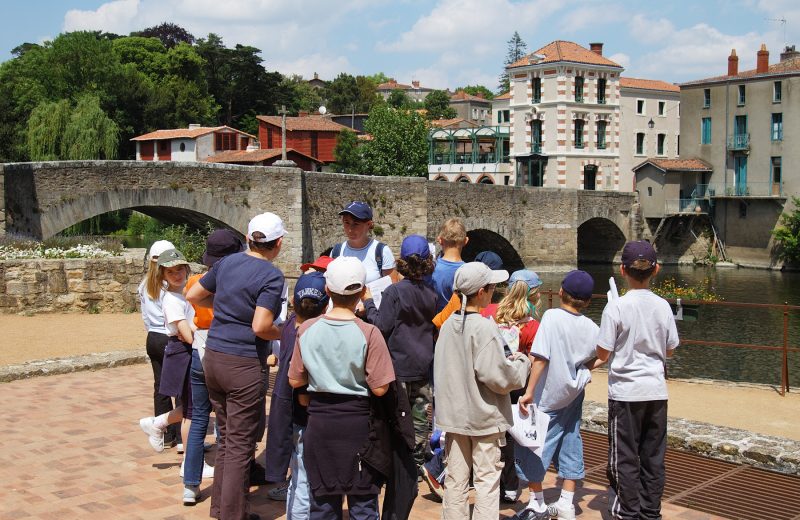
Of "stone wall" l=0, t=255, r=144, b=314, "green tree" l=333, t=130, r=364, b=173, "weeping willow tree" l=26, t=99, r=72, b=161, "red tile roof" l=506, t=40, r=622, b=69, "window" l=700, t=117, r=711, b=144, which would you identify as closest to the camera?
"stone wall" l=0, t=255, r=144, b=314

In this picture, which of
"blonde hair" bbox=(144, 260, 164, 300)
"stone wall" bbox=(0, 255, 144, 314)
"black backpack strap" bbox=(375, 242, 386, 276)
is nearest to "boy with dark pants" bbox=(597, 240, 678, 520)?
"black backpack strap" bbox=(375, 242, 386, 276)

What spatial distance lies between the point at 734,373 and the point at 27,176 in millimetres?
15630

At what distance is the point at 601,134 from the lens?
4528cm

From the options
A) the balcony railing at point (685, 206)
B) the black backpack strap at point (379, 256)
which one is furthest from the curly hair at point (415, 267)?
the balcony railing at point (685, 206)

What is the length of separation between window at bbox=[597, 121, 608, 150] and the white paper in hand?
1647 inches

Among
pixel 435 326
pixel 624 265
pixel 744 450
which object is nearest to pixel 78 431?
pixel 435 326

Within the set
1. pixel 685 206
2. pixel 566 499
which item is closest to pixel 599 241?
pixel 685 206

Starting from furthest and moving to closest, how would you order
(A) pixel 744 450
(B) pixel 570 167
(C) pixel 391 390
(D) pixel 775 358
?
(B) pixel 570 167
(D) pixel 775 358
(A) pixel 744 450
(C) pixel 391 390

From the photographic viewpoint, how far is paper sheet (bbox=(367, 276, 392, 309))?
5.88 m

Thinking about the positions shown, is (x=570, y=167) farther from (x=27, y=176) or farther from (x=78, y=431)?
(x=78, y=431)

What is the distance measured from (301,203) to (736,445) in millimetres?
20592

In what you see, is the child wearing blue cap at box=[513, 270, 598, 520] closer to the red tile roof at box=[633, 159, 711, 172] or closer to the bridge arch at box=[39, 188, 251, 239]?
the bridge arch at box=[39, 188, 251, 239]

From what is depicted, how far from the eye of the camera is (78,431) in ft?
21.8

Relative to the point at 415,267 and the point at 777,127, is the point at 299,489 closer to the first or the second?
the point at 415,267
